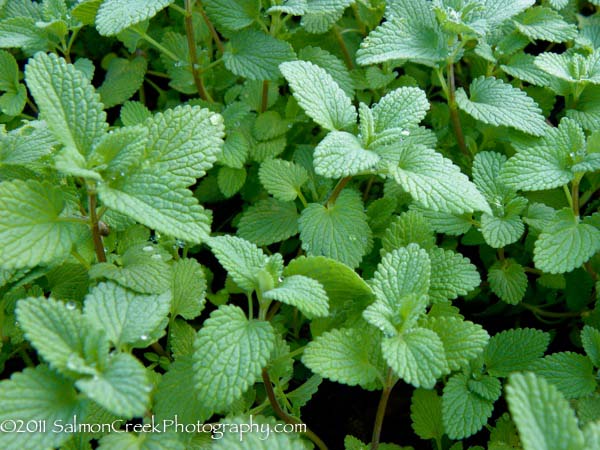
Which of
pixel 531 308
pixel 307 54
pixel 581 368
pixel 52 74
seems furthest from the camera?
pixel 307 54

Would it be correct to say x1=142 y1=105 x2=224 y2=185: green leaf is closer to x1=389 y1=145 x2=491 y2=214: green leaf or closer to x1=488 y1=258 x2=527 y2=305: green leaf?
x1=389 y1=145 x2=491 y2=214: green leaf

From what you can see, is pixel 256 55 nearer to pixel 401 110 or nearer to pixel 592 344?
pixel 401 110

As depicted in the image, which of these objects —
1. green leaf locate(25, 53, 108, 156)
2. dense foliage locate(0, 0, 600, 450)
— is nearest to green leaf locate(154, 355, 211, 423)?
dense foliage locate(0, 0, 600, 450)

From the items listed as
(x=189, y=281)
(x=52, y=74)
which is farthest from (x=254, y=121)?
(x=52, y=74)

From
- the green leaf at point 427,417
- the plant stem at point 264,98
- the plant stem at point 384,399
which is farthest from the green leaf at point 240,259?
the plant stem at point 264,98

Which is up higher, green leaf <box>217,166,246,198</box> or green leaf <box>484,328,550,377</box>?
green leaf <box>217,166,246,198</box>

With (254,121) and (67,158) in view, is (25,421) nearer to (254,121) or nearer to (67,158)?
(67,158)
